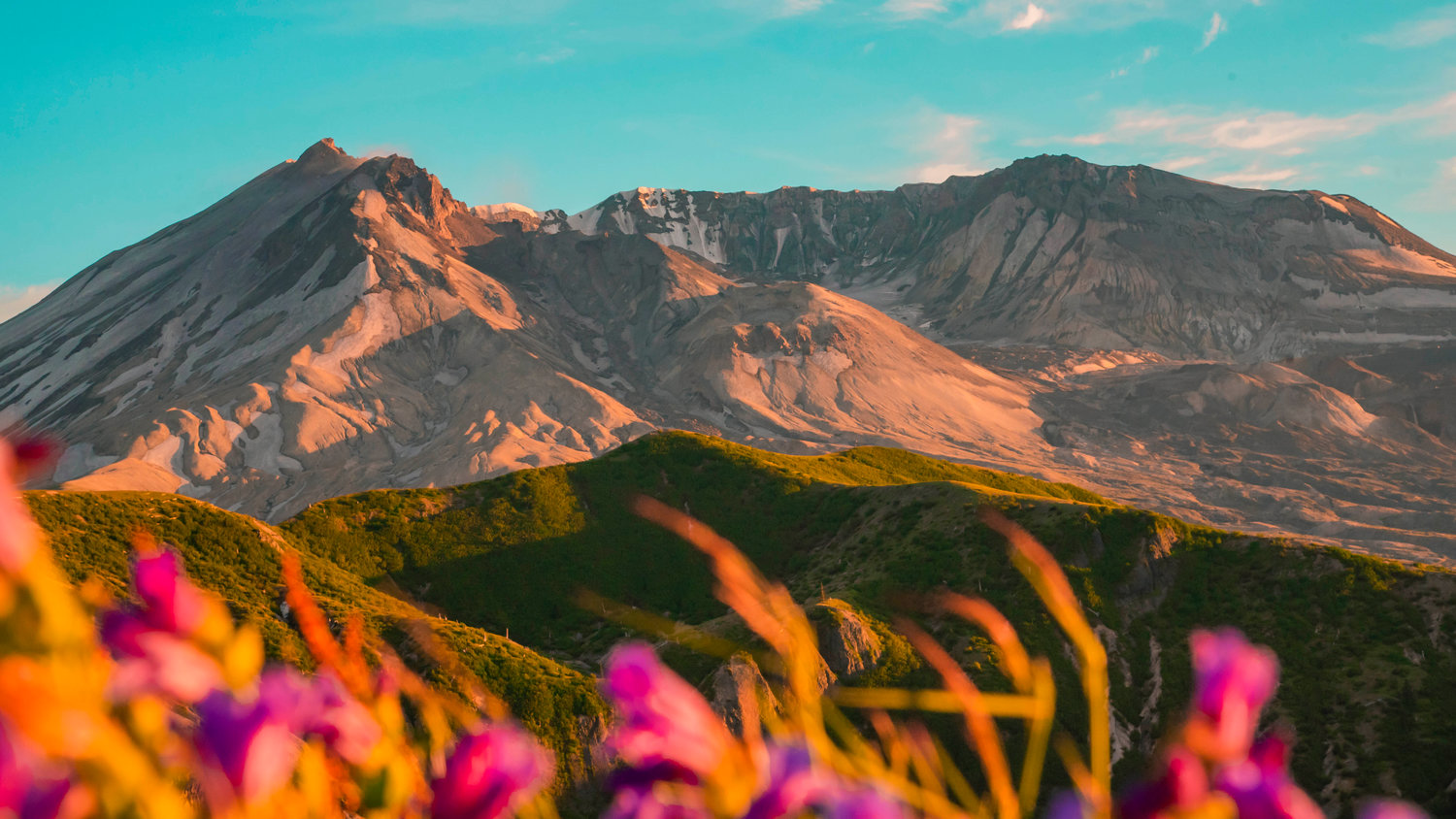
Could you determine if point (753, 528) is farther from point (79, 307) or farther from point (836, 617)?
point (79, 307)

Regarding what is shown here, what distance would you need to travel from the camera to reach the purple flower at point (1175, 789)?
124cm

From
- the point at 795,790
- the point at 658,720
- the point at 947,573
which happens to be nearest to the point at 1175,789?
the point at 795,790

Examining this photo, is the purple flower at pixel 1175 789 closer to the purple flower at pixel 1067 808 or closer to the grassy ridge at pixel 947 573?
the purple flower at pixel 1067 808

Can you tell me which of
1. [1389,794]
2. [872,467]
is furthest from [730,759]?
[872,467]

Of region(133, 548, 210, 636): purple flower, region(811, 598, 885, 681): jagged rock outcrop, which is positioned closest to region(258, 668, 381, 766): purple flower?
region(133, 548, 210, 636): purple flower

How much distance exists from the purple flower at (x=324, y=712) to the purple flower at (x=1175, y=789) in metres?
1.09

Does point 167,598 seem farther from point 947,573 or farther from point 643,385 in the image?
point 643,385

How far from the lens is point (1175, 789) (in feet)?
4.11

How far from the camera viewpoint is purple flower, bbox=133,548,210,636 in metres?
1.23

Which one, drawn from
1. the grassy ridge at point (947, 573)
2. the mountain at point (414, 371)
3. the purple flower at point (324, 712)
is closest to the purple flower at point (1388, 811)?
the purple flower at point (324, 712)

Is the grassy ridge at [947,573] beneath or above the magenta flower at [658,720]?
beneath

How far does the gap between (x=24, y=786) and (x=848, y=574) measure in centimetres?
3772

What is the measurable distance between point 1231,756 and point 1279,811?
0.09m

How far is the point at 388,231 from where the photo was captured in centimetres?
18188
